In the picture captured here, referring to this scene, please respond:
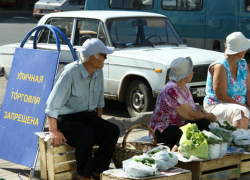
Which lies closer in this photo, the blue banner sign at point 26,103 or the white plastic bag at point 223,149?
the white plastic bag at point 223,149

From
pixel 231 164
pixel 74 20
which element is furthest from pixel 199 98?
pixel 231 164

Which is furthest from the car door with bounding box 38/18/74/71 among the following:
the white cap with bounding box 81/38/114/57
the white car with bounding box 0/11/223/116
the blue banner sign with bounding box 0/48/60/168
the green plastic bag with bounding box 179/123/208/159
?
the green plastic bag with bounding box 179/123/208/159

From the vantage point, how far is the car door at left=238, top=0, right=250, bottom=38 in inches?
406

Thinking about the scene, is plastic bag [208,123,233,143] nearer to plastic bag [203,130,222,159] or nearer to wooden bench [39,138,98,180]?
plastic bag [203,130,222,159]

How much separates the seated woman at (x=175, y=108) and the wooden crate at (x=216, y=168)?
1.56ft

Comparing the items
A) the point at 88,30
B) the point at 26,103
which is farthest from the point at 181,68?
the point at 88,30

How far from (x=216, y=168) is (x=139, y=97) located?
3.22 m

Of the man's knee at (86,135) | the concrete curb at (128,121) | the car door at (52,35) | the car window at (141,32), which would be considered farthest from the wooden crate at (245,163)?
the car door at (52,35)

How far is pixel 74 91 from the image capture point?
5000 mm

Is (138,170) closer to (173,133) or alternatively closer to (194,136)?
(194,136)

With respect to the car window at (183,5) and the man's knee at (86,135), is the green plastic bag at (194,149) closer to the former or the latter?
the man's knee at (86,135)

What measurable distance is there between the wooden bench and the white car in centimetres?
283

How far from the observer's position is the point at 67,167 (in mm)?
5105

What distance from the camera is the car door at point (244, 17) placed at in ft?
33.8
